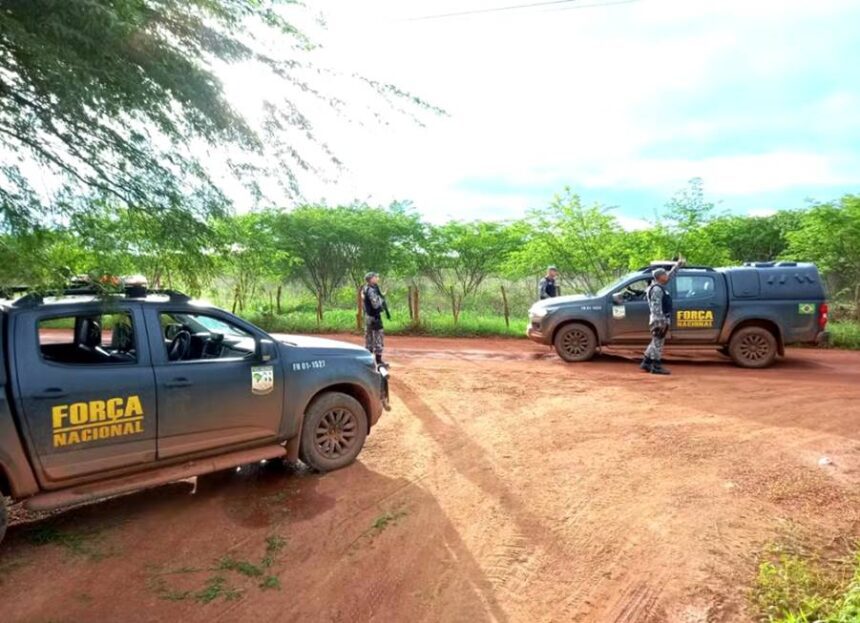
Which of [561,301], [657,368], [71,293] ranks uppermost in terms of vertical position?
[71,293]

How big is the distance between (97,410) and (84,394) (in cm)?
14

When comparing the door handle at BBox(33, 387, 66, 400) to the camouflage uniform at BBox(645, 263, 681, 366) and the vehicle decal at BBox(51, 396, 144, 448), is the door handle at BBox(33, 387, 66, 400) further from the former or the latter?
the camouflage uniform at BBox(645, 263, 681, 366)

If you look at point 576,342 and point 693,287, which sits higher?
point 693,287

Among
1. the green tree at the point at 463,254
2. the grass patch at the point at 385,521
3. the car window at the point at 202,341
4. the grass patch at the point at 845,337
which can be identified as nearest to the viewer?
the grass patch at the point at 385,521

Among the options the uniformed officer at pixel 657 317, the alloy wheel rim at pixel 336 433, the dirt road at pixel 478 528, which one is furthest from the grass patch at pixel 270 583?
the uniformed officer at pixel 657 317

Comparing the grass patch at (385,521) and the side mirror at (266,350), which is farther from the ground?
the side mirror at (266,350)

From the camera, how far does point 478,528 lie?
4.17 m

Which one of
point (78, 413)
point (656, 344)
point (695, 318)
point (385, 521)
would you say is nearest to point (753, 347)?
point (695, 318)

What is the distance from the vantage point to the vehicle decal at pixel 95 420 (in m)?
3.74

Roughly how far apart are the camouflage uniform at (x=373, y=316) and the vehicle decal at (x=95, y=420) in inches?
217

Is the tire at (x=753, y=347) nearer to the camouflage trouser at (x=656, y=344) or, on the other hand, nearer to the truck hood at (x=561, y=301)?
the camouflage trouser at (x=656, y=344)

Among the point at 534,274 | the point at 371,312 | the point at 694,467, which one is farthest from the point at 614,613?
the point at 534,274

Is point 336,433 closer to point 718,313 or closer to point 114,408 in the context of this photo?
point 114,408

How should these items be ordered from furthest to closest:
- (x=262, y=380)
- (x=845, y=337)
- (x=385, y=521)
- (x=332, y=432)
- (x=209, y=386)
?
(x=845, y=337)
(x=332, y=432)
(x=262, y=380)
(x=209, y=386)
(x=385, y=521)
